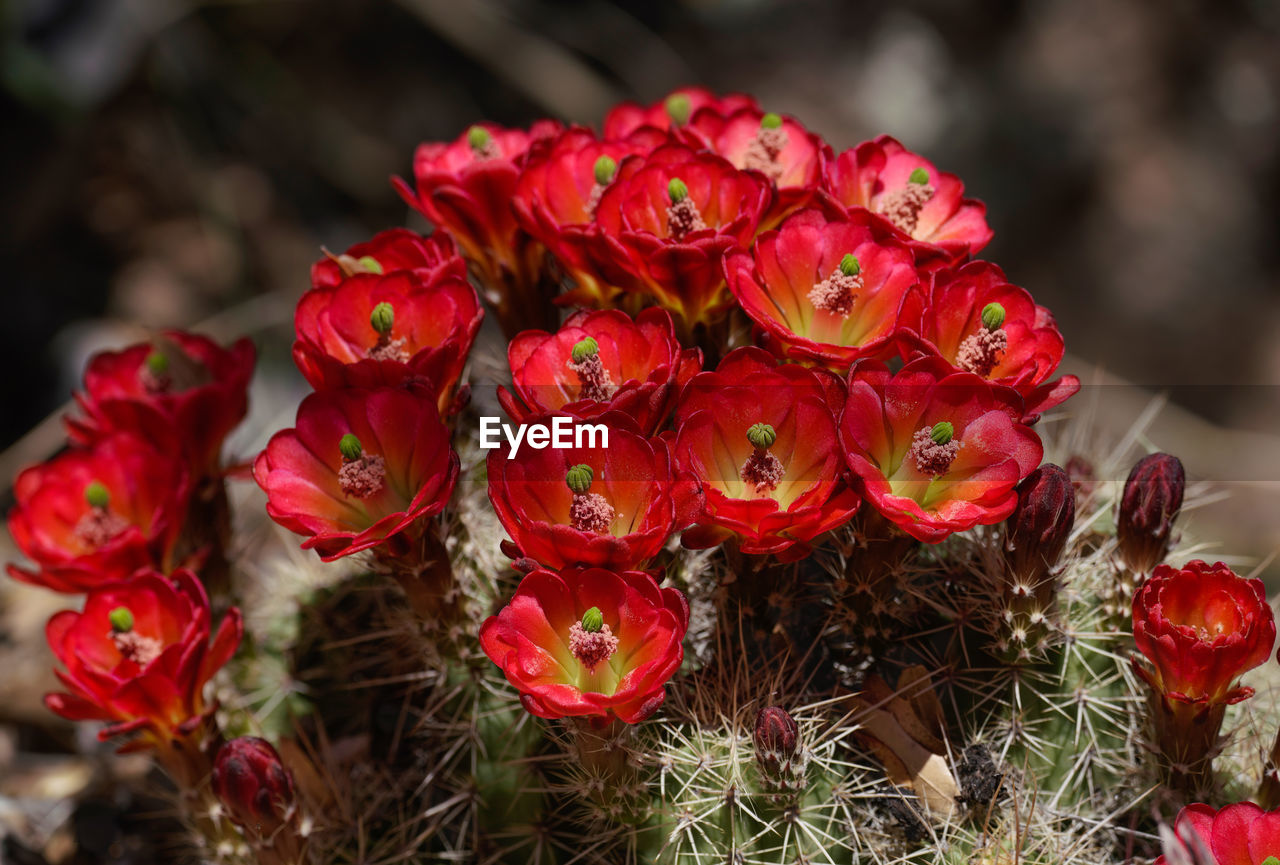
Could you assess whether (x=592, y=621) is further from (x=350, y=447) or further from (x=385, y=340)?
(x=385, y=340)

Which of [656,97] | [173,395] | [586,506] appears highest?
[586,506]

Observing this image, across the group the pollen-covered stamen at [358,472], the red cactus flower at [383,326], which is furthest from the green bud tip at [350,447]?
the red cactus flower at [383,326]

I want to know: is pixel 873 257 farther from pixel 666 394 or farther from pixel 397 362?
pixel 397 362

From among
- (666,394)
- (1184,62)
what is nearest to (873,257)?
(666,394)

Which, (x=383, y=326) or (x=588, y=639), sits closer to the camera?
(x=588, y=639)

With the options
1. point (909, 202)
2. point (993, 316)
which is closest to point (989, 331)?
point (993, 316)

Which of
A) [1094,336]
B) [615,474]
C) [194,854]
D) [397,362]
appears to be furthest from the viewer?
[1094,336]

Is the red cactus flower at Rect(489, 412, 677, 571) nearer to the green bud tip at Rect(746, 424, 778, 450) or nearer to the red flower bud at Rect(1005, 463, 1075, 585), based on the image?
the green bud tip at Rect(746, 424, 778, 450)
